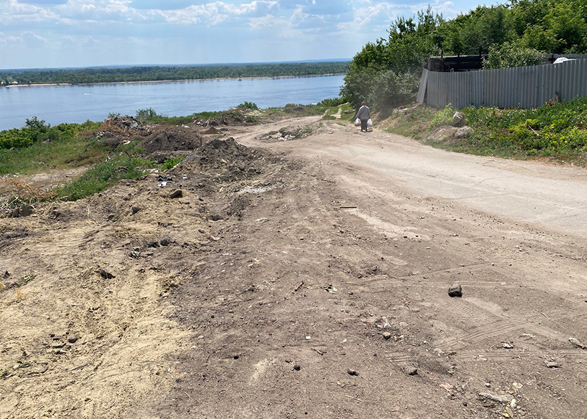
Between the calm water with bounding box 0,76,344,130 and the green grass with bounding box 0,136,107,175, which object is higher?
the calm water with bounding box 0,76,344,130

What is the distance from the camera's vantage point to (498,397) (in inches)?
154

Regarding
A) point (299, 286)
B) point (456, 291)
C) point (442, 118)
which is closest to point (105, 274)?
point (299, 286)

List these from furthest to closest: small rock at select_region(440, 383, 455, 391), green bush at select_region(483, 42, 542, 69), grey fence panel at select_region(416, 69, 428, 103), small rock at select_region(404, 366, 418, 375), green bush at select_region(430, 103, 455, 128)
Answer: grey fence panel at select_region(416, 69, 428, 103)
green bush at select_region(483, 42, 542, 69)
green bush at select_region(430, 103, 455, 128)
small rock at select_region(404, 366, 418, 375)
small rock at select_region(440, 383, 455, 391)

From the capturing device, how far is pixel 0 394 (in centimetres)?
448

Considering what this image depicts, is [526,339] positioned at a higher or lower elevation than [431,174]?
lower

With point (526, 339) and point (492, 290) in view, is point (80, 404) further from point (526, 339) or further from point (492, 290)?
point (492, 290)

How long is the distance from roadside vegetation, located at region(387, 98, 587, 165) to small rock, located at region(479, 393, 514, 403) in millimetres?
9076

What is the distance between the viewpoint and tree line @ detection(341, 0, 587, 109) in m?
21.2

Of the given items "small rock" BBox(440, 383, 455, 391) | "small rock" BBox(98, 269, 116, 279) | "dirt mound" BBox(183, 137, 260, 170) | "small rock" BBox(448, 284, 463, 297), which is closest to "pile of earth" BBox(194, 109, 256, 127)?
"dirt mound" BBox(183, 137, 260, 170)

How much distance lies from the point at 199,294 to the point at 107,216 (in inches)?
227

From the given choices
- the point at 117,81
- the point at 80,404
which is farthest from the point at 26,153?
the point at 117,81

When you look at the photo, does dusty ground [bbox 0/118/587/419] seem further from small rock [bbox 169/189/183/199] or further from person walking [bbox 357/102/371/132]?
person walking [bbox 357/102/371/132]

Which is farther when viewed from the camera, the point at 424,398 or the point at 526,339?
the point at 526,339

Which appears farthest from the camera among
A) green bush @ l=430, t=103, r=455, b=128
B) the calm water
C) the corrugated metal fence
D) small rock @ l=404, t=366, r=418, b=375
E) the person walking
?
the calm water
